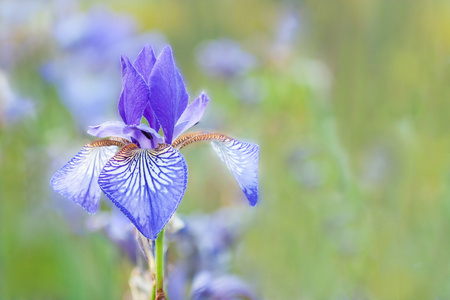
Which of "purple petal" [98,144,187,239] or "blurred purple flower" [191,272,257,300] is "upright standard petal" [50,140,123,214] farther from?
"blurred purple flower" [191,272,257,300]

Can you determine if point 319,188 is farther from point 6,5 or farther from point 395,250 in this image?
point 6,5

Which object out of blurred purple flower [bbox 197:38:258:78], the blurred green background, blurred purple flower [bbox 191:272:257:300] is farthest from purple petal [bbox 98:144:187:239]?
blurred purple flower [bbox 197:38:258:78]

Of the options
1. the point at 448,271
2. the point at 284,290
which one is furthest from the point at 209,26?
the point at 448,271

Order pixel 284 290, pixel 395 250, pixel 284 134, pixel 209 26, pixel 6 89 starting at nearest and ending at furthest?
pixel 395 250
pixel 284 290
pixel 6 89
pixel 284 134
pixel 209 26

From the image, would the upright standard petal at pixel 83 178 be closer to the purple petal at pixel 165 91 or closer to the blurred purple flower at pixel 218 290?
the purple petal at pixel 165 91

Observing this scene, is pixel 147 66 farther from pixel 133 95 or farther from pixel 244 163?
pixel 244 163

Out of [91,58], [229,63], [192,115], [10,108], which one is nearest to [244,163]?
[192,115]
